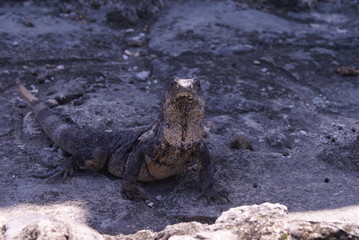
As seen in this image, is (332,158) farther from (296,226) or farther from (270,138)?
(296,226)

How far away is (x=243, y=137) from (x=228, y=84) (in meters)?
1.29

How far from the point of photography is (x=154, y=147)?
12.2 feet

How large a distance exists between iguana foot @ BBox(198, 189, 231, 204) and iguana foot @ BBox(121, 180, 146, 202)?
44 cm

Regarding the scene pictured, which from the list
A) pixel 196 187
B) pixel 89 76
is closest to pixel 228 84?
pixel 89 76

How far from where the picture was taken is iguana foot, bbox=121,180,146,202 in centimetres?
367

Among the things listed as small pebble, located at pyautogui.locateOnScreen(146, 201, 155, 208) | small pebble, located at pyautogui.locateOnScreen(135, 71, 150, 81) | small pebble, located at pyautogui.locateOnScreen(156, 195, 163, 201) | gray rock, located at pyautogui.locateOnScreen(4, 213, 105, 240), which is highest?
gray rock, located at pyautogui.locateOnScreen(4, 213, 105, 240)

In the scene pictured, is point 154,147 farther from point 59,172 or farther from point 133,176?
point 59,172

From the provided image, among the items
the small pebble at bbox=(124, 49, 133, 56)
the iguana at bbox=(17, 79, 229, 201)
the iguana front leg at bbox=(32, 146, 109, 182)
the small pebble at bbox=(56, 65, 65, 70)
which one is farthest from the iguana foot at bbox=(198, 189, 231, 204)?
the small pebble at bbox=(124, 49, 133, 56)

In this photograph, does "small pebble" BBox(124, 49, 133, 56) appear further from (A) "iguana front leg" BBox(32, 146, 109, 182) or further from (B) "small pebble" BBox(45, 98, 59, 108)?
(A) "iguana front leg" BBox(32, 146, 109, 182)

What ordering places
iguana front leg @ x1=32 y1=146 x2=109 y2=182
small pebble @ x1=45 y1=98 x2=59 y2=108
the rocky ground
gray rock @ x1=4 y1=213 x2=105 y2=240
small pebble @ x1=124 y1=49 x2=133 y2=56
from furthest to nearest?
small pebble @ x1=124 y1=49 x2=133 y2=56 → small pebble @ x1=45 y1=98 x2=59 y2=108 → iguana front leg @ x1=32 y1=146 x2=109 y2=182 → the rocky ground → gray rock @ x1=4 y1=213 x2=105 y2=240

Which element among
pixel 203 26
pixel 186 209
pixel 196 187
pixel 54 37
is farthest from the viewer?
pixel 203 26

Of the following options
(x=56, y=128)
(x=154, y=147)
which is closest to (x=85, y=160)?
(x=56, y=128)

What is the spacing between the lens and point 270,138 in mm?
4473

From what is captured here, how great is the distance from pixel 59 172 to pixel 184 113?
1176 millimetres
